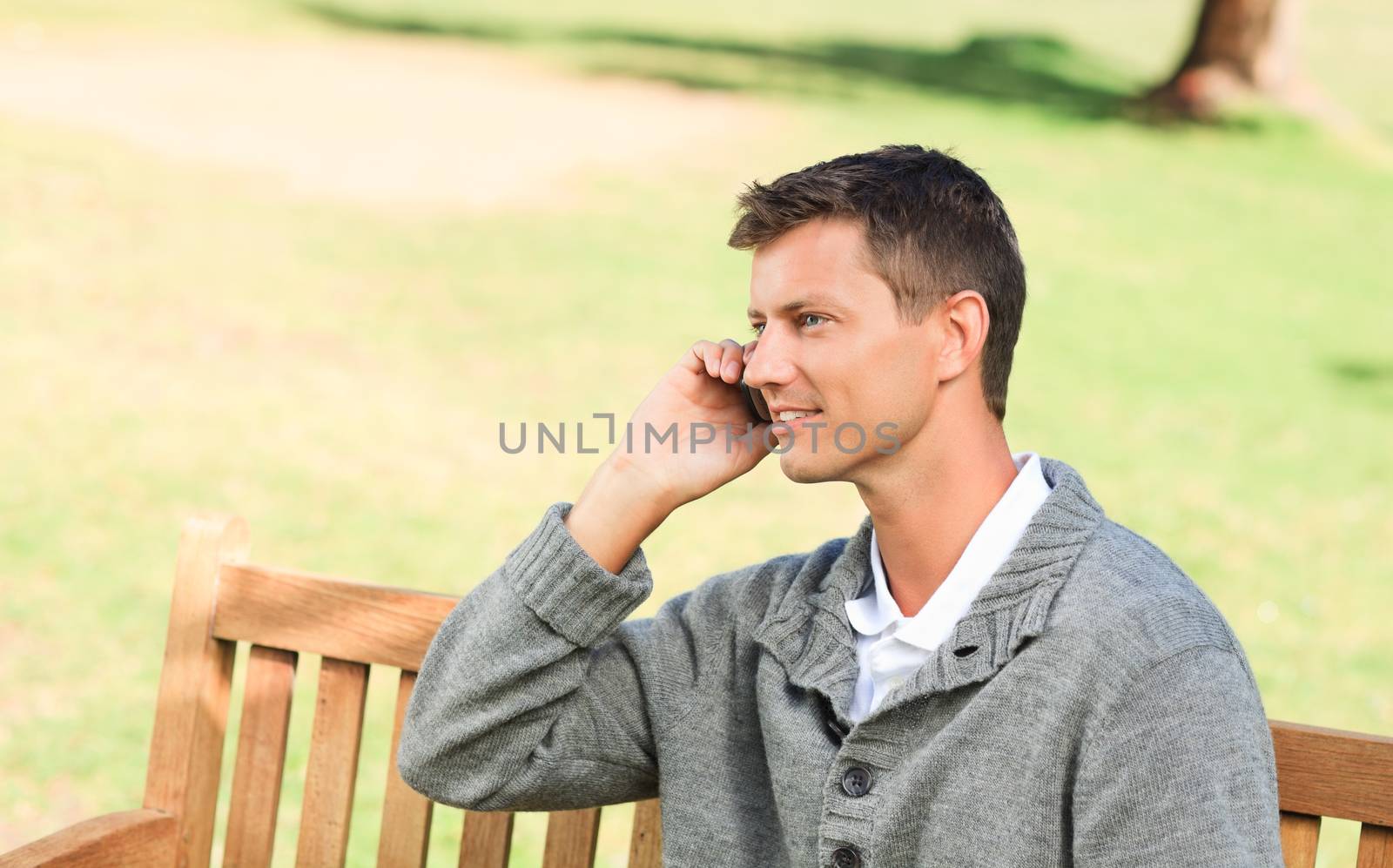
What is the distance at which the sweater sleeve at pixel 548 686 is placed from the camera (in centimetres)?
227

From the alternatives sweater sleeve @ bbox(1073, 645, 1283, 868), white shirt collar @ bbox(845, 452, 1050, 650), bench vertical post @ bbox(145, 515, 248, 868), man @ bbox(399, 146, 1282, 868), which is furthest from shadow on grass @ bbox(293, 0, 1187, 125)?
sweater sleeve @ bbox(1073, 645, 1283, 868)

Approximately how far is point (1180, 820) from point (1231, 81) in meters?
14.5

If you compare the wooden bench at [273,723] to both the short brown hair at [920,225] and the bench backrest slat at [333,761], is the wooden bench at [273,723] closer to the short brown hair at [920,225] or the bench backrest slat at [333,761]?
the bench backrest slat at [333,761]

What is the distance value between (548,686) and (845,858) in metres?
0.51

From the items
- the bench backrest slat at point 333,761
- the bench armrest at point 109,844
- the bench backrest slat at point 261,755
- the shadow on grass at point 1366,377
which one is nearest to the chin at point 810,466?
the bench backrest slat at point 333,761

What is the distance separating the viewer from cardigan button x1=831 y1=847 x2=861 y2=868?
2.10 m

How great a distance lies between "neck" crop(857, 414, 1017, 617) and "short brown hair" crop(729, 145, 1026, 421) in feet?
0.30

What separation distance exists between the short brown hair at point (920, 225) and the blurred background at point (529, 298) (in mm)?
2764

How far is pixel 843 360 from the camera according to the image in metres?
2.18

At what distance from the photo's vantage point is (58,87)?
13.2m

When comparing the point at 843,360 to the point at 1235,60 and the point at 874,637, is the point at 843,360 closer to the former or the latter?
the point at 874,637

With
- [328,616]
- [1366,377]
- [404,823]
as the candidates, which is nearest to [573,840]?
[404,823]

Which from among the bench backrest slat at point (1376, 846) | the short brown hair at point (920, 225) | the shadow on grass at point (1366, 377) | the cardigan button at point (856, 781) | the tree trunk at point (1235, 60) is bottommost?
the bench backrest slat at point (1376, 846)

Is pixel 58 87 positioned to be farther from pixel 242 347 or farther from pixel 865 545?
pixel 865 545
